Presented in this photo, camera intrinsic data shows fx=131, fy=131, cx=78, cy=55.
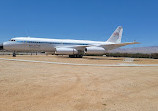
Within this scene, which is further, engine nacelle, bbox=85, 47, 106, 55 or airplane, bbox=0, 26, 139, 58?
engine nacelle, bbox=85, 47, 106, 55

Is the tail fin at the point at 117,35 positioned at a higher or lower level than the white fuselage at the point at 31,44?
higher

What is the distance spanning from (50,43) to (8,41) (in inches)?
272

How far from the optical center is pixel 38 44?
75.2 ft

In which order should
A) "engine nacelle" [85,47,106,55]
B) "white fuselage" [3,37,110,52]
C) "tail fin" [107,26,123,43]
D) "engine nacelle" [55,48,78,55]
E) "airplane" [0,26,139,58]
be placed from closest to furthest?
1. "white fuselage" [3,37,110,52]
2. "airplane" [0,26,139,58]
3. "engine nacelle" [55,48,78,55]
4. "engine nacelle" [85,47,106,55]
5. "tail fin" [107,26,123,43]

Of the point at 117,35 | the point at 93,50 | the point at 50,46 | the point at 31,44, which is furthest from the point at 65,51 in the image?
the point at 117,35

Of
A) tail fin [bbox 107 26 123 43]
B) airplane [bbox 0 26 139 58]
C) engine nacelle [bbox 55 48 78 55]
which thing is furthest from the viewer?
tail fin [bbox 107 26 123 43]

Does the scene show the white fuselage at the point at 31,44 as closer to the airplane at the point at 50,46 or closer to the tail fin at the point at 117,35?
the airplane at the point at 50,46

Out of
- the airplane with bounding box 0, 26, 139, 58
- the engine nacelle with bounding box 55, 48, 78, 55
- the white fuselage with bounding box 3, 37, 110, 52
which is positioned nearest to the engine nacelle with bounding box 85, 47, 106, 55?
the airplane with bounding box 0, 26, 139, 58

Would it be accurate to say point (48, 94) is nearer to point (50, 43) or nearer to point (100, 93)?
point (100, 93)

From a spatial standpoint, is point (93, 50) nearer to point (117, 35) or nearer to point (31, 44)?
point (117, 35)

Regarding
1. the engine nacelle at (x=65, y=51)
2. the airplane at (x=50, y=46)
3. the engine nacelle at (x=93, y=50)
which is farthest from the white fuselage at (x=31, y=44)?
the engine nacelle at (x=93, y=50)

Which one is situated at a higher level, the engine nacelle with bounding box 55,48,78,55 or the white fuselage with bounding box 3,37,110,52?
the white fuselage with bounding box 3,37,110,52

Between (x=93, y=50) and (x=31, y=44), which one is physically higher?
(x=31, y=44)

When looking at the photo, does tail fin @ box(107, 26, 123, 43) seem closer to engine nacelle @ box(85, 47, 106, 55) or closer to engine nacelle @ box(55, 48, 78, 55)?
engine nacelle @ box(85, 47, 106, 55)
